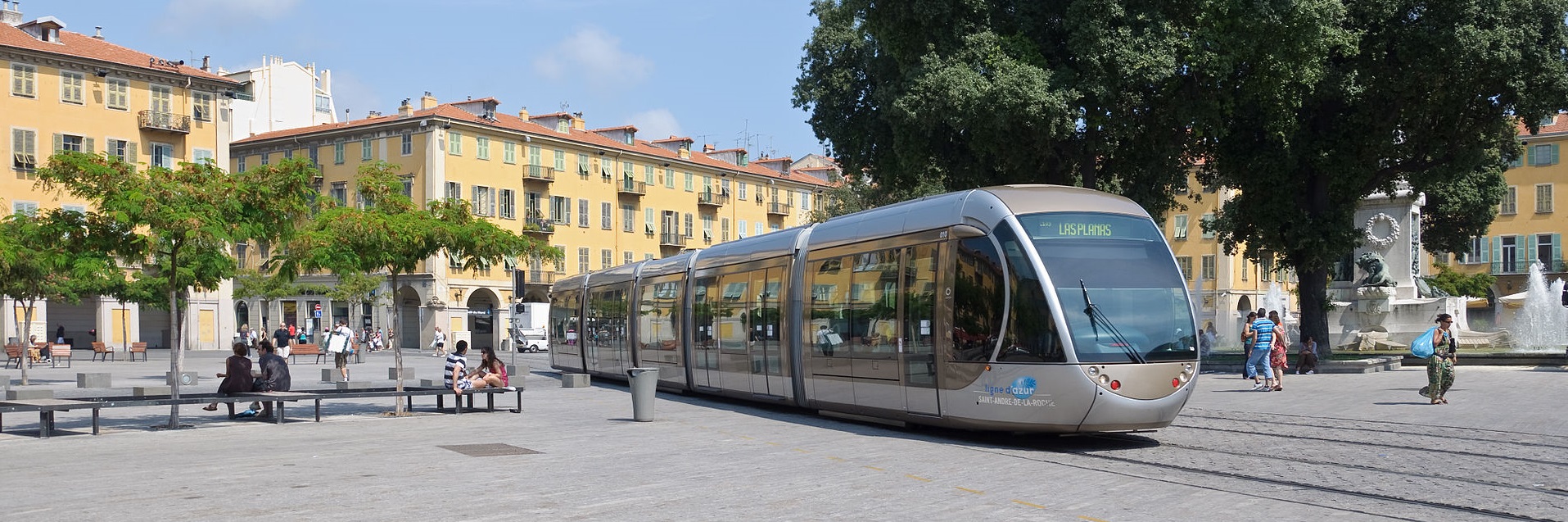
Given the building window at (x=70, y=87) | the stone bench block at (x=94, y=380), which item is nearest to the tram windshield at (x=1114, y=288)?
the stone bench block at (x=94, y=380)

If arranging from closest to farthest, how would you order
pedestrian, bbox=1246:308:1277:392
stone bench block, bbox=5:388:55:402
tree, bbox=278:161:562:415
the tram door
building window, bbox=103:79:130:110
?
the tram door, stone bench block, bbox=5:388:55:402, tree, bbox=278:161:562:415, pedestrian, bbox=1246:308:1277:392, building window, bbox=103:79:130:110

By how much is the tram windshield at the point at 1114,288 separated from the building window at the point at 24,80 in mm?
53495

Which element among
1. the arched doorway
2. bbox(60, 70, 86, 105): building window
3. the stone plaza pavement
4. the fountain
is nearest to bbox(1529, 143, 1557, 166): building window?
the fountain

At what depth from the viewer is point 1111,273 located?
14.5 meters

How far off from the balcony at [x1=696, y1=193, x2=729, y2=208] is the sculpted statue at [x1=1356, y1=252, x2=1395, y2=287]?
52.9m

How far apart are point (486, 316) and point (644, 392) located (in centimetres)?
5761

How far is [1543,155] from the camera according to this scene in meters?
80.1

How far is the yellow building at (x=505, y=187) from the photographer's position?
71.1 metres

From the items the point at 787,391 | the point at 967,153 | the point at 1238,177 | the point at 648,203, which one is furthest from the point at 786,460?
the point at 648,203

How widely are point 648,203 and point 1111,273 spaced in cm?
7004

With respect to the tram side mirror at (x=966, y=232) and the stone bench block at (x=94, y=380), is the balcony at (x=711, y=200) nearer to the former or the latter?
the stone bench block at (x=94, y=380)

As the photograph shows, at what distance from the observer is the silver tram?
559 inches

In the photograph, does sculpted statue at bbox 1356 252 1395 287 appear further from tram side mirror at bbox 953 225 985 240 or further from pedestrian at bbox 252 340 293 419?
pedestrian at bbox 252 340 293 419

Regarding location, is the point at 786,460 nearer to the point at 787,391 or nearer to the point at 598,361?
the point at 787,391
